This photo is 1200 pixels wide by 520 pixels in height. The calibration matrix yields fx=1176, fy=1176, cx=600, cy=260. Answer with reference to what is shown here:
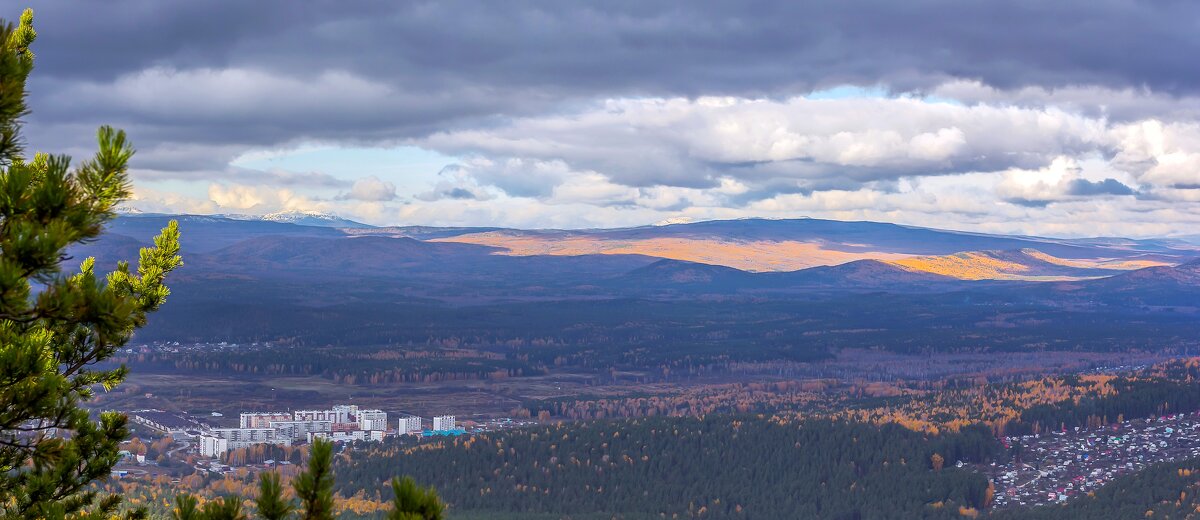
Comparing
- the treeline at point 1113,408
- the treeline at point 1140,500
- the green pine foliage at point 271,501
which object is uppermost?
the green pine foliage at point 271,501

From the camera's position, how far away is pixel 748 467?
129m

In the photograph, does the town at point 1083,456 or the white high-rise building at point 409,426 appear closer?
the town at point 1083,456

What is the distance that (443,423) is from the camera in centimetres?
18125

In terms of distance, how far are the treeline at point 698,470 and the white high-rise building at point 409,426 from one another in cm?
3015

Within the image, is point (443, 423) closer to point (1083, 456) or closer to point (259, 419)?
point (259, 419)

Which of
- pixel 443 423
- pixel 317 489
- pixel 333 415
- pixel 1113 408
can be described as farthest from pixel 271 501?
pixel 333 415

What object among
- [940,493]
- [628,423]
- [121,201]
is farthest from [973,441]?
[121,201]

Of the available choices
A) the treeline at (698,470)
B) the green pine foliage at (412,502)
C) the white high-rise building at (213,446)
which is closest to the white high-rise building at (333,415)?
the white high-rise building at (213,446)

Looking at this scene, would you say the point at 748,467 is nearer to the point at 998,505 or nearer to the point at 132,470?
the point at 998,505

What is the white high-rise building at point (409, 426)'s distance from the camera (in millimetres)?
176500

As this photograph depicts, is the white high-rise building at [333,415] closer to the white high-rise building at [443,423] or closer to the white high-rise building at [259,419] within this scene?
the white high-rise building at [259,419]

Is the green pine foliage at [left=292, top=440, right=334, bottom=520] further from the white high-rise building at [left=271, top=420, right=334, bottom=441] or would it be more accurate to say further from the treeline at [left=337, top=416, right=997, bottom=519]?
the white high-rise building at [left=271, top=420, right=334, bottom=441]

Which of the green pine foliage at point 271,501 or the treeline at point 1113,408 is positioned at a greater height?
the green pine foliage at point 271,501

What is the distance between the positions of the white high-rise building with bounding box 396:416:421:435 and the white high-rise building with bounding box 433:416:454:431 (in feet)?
8.46
